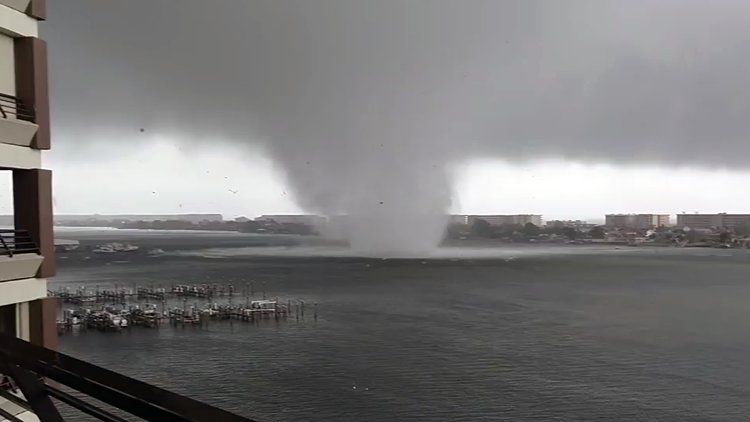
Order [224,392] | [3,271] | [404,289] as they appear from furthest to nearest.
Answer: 1. [404,289]
2. [224,392]
3. [3,271]

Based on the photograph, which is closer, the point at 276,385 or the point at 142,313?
the point at 276,385

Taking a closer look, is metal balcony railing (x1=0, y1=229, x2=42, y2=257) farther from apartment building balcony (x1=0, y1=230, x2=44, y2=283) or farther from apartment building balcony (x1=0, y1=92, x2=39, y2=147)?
apartment building balcony (x1=0, y1=92, x2=39, y2=147)

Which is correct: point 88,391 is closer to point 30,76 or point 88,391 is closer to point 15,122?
point 15,122

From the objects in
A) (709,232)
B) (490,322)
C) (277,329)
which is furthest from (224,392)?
(709,232)

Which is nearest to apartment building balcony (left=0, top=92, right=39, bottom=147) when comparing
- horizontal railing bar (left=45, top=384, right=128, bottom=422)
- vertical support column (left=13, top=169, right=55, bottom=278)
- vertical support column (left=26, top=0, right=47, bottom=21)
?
vertical support column (left=13, top=169, right=55, bottom=278)

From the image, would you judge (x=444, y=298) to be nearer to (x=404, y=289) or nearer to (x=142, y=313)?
(x=404, y=289)

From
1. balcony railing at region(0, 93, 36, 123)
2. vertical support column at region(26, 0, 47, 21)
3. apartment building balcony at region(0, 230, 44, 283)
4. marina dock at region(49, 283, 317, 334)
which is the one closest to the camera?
apartment building balcony at region(0, 230, 44, 283)

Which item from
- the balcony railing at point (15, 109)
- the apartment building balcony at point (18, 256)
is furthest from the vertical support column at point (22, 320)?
the balcony railing at point (15, 109)
